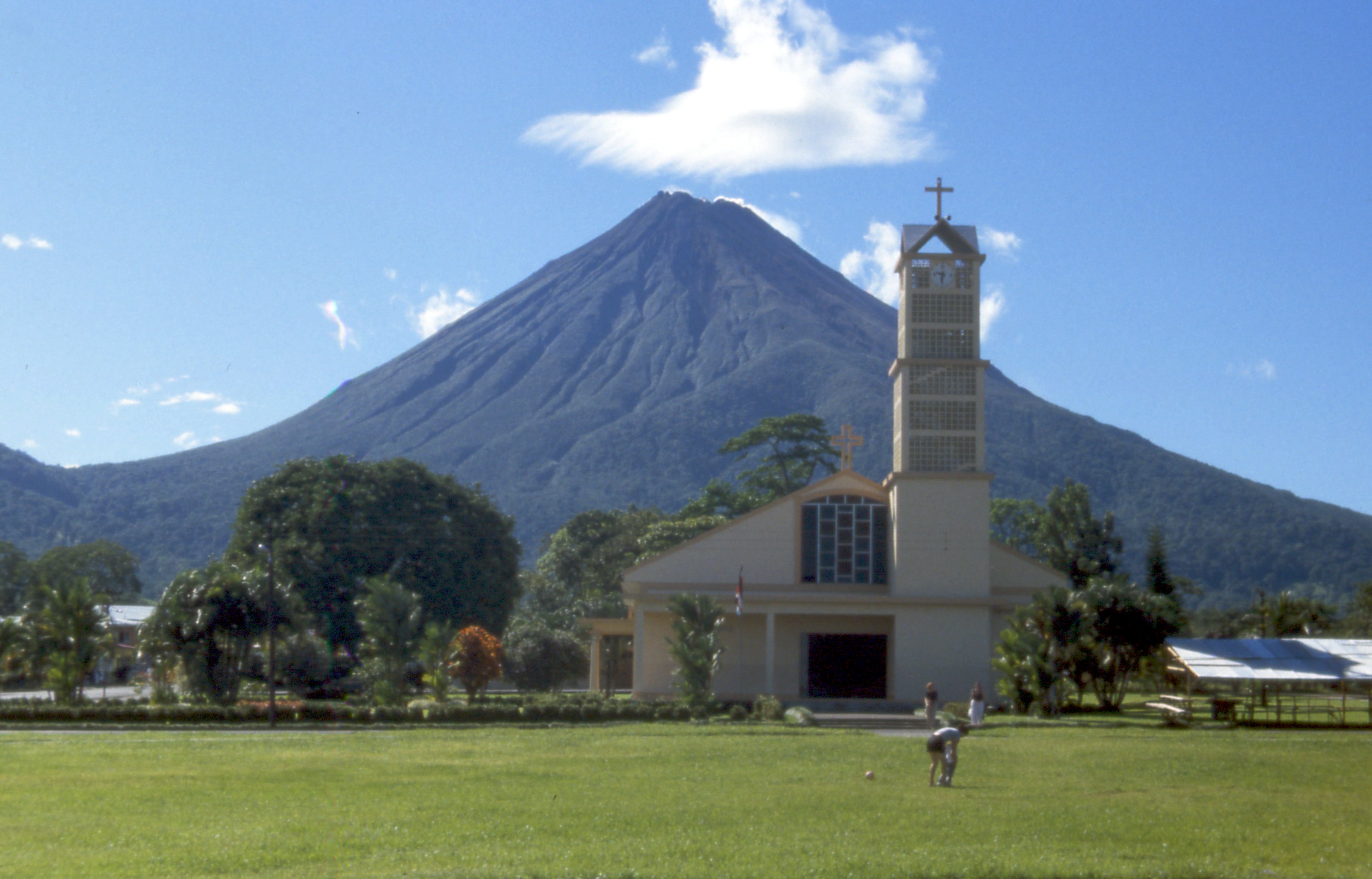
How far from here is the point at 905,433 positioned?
3522 centimetres

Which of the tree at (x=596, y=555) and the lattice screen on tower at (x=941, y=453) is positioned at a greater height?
the lattice screen on tower at (x=941, y=453)

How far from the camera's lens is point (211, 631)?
104 feet

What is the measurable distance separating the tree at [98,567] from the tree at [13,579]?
52cm

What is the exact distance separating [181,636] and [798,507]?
54.7 ft

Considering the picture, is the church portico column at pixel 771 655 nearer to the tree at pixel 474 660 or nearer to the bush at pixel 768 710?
the bush at pixel 768 710

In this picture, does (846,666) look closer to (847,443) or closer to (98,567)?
(847,443)

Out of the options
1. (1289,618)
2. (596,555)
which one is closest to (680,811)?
(1289,618)

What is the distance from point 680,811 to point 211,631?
22.3 meters

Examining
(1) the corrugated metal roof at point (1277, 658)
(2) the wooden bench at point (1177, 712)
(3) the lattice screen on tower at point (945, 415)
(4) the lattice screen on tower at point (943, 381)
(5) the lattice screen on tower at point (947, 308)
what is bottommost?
(2) the wooden bench at point (1177, 712)

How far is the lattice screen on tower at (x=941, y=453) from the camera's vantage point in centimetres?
3531

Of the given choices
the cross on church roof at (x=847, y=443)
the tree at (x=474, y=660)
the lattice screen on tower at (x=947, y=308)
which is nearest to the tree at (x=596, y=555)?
the tree at (x=474, y=660)

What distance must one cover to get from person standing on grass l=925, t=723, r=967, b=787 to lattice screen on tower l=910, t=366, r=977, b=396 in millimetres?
21424

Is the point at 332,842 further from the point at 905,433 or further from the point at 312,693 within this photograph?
the point at 312,693

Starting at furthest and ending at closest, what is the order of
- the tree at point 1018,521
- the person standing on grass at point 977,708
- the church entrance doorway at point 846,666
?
the tree at point 1018,521 → the church entrance doorway at point 846,666 → the person standing on grass at point 977,708
